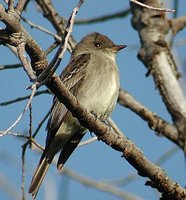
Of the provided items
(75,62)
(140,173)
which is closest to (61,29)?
(75,62)

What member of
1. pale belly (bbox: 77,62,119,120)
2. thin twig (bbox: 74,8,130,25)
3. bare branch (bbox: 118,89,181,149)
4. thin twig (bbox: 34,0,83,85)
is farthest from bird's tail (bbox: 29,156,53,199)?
thin twig (bbox: 34,0,83,85)

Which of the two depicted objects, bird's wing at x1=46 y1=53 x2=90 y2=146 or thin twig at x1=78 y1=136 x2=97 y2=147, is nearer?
thin twig at x1=78 y1=136 x2=97 y2=147

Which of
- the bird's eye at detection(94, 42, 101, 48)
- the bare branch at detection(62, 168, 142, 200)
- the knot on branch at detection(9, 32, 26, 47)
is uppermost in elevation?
the knot on branch at detection(9, 32, 26, 47)

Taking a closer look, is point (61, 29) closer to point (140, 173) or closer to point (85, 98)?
point (85, 98)

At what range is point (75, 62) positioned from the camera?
6453 millimetres

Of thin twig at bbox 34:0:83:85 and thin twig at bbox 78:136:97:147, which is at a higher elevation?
thin twig at bbox 34:0:83:85

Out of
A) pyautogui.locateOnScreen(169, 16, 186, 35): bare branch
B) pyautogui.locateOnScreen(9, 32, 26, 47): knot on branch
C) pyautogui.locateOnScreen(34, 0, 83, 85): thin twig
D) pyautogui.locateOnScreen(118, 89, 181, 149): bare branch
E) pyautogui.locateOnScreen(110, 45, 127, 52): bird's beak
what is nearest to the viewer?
pyautogui.locateOnScreen(34, 0, 83, 85): thin twig

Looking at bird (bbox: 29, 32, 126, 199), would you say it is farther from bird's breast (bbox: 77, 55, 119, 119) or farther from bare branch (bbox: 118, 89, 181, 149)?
bare branch (bbox: 118, 89, 181, 149)

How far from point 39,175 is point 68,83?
96 cm

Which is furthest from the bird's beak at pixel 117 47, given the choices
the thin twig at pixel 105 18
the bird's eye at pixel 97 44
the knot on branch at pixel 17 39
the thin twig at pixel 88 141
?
the knot on branch at pixel 17 39

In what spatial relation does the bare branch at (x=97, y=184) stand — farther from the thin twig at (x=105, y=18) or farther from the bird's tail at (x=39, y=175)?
the thin twig at (x=105, y=18)

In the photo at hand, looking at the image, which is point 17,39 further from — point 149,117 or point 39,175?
point 149,117

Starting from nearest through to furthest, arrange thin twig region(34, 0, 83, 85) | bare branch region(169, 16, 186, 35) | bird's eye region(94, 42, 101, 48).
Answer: thin twig region(34, 0, 83, 85), bare branch region(169, 16, 186, 35), bird's eye region(94, 42, 101, 48)

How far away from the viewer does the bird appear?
5.89 m
